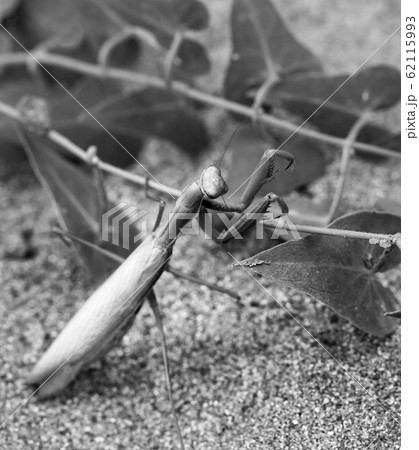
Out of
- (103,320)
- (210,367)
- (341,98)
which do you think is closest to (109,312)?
(103,320)

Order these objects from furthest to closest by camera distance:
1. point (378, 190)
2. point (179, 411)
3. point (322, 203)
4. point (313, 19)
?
point (313, 19) < point (378, 190) < point (322, 203) < point (179, 411)

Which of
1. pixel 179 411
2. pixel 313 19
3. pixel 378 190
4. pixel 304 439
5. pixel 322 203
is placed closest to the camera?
pixel 304 439

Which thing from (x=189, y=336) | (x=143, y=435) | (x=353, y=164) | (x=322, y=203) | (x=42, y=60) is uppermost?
(x=353, y=164)

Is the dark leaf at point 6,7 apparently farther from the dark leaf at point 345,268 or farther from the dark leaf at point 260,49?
the dark leaf at point 345,268

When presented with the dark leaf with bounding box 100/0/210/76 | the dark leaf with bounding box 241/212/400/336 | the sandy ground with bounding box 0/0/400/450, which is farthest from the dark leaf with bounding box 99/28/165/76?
the dark leaf with bounding box 241/212/400/336

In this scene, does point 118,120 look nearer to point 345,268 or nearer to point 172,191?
point 172,191

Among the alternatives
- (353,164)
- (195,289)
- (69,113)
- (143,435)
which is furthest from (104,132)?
(143,435)

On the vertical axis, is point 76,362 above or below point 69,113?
below

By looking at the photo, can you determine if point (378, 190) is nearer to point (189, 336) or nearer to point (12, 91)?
point (189, 336)
